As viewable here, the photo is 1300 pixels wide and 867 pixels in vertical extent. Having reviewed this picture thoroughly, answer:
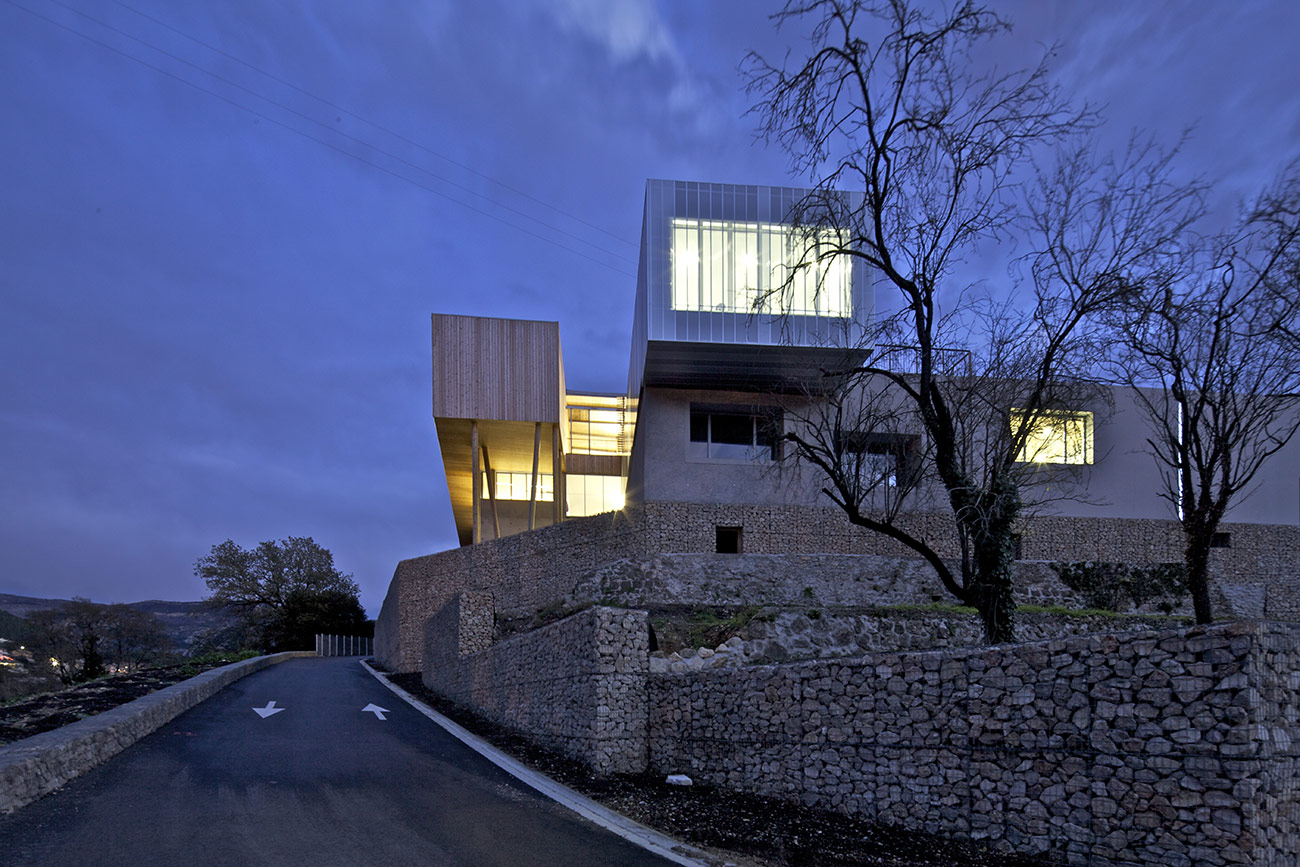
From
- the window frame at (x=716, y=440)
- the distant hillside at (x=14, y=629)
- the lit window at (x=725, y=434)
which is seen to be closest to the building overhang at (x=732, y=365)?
the window frame at (x=716, y=440)

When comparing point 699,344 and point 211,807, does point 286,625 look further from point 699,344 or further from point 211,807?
point 211,807

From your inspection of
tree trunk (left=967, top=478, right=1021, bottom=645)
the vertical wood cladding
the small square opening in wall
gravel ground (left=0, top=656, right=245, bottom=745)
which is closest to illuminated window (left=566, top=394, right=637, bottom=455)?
the vertical wood cladding

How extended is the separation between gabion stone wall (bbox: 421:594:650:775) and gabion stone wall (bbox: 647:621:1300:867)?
2274mm

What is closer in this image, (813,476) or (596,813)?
(596,813)

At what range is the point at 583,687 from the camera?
11711 millimetres

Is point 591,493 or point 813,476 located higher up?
point 813,476

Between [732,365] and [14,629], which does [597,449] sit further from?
[14,629]

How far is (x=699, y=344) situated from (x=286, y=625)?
42101mm

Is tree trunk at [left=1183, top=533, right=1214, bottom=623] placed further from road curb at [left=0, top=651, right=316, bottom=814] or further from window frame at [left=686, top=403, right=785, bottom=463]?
road curb at [left=0, top=651, right=316, bottom=814]

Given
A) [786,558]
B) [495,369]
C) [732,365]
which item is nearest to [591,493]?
[495,369]

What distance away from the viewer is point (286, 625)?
51.3m

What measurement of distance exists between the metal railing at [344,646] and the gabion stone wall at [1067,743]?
152 ft

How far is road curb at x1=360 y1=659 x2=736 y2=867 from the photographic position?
23.8ft

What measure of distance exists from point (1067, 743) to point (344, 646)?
171 ft
